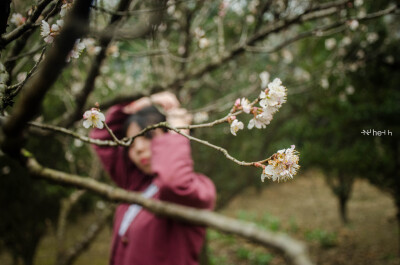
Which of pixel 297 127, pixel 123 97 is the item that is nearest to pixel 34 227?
pixel 123 97

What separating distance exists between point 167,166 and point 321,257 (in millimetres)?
5394


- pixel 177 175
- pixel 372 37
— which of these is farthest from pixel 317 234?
pixel 177 175

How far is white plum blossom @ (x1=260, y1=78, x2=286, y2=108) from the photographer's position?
84 cm

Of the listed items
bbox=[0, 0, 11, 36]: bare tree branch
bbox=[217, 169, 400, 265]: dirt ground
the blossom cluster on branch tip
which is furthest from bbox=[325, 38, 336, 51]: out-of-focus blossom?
bbox=[0, 0, 11, 36]: bare tree branch

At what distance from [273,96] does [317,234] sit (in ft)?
22.4

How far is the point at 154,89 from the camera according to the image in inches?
95.9

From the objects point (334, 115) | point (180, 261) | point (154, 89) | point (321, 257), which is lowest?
point (180, 261)

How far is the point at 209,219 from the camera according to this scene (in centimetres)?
54

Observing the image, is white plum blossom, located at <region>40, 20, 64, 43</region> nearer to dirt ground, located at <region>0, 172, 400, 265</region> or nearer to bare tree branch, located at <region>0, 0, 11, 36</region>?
bare tree branch, located at <region>0, 0, 11, 36</region>

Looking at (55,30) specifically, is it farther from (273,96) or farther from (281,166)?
(281,166)

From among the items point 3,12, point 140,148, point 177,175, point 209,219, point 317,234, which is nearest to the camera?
point 209,219

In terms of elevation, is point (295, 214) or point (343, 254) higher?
point (295, 214)

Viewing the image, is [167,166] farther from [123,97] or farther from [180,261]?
[123,97]

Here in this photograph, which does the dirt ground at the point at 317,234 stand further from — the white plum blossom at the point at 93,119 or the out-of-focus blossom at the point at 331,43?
the white plum blossom at the point at 93,119
